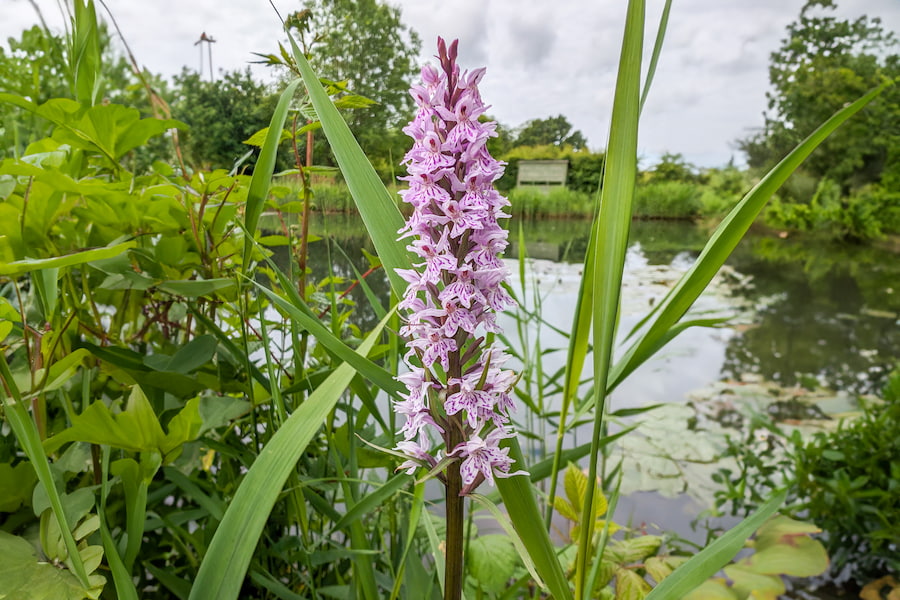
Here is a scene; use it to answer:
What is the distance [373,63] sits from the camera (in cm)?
65

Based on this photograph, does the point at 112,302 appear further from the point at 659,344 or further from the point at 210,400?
the point at 659,344

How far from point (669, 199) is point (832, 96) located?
1.36 metres

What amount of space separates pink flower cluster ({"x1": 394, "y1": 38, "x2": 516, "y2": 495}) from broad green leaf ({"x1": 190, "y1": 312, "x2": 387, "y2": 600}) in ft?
0.12

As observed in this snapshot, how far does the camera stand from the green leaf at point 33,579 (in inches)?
10.0

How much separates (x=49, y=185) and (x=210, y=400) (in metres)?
0.21

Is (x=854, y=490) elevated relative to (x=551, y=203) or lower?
lower

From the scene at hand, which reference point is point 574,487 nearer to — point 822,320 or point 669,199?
point 669,199

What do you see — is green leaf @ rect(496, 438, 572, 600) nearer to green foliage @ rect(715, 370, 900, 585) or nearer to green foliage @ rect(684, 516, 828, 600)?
green foliage @ rect(684, 516, 828, 600)

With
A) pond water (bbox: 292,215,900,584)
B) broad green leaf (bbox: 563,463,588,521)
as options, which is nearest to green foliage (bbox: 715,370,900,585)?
pond water (bbox: 292,215,900,584)

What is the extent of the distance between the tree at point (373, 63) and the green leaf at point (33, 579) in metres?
0.43

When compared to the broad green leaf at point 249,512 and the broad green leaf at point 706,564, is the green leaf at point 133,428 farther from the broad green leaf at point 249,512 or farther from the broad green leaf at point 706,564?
the broad green leaf at point 706,564

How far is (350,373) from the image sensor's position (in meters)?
0.26

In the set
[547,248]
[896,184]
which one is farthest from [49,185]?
[896,184]

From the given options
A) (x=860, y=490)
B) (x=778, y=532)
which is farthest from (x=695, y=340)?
(x=778, y=532)
